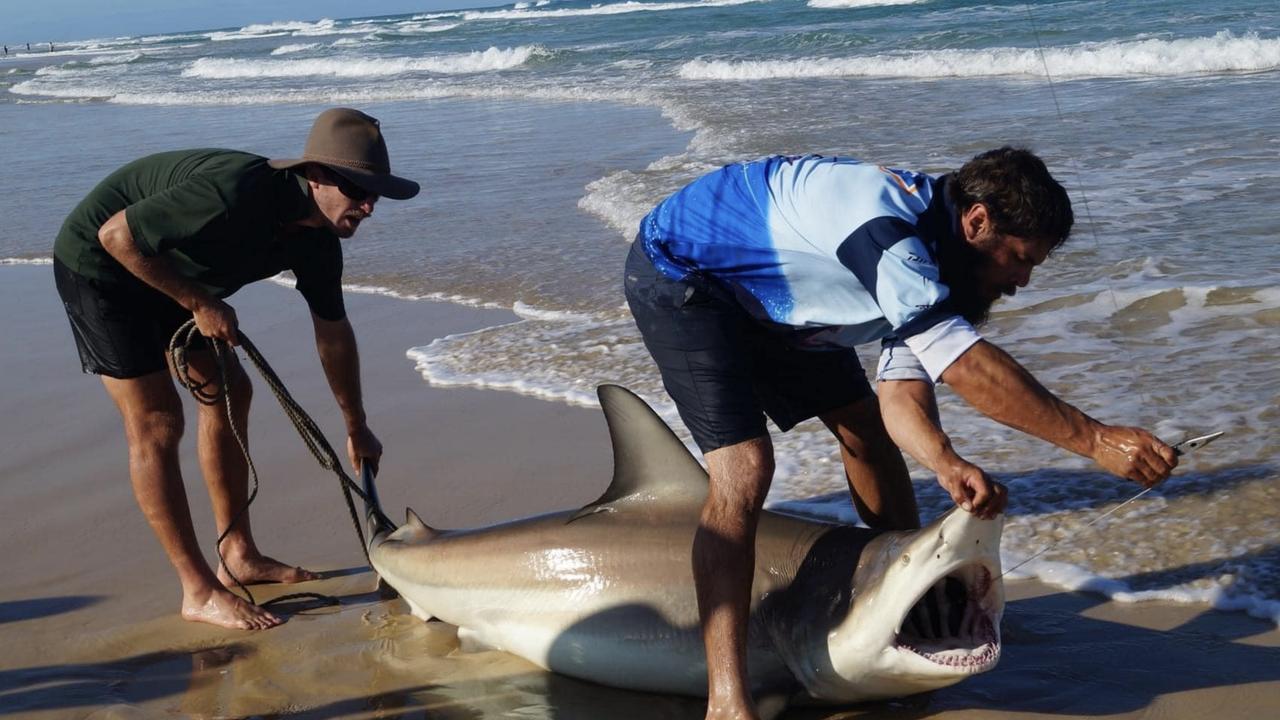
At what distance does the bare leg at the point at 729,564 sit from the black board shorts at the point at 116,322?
2087 millimetres

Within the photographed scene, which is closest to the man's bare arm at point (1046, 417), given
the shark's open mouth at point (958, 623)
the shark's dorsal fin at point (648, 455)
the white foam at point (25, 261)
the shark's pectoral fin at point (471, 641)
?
the shark's open mouth at point (958, 623)

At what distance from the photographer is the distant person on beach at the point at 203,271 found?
13.4 ft

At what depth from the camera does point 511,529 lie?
414 centimetres

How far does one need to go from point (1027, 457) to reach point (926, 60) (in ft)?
59.4

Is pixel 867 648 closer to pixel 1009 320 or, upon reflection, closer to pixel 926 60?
pixel 1009 320

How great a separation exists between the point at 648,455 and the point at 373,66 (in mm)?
Answer: 34009

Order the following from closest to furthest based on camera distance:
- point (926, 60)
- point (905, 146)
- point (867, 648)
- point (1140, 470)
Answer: point (1140, 470) < point (867, 648) < point (905, 146) < point (926, 60)

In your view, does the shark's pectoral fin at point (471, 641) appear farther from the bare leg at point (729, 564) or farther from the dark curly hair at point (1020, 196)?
the dark curly hair at point (1020, 196)

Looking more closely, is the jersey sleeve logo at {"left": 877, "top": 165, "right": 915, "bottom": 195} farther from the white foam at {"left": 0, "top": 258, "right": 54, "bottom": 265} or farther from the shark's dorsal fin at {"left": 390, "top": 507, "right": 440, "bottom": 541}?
the white foam at {"left": 0, "top": 258, "right": 54, "bottom": 265}

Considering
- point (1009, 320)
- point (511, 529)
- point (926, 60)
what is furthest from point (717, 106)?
point (511, 529)

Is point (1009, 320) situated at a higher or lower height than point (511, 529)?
lower

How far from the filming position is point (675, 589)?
3.74 metres

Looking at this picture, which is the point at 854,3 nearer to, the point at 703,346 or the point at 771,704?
the point at 703,346

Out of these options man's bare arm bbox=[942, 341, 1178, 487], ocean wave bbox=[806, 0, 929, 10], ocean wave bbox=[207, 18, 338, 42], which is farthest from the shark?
ocean wave bbox=[207, 18, 338, 42]
